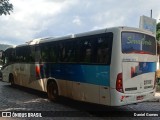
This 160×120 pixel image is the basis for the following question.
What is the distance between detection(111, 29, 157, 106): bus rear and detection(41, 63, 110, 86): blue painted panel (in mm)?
566

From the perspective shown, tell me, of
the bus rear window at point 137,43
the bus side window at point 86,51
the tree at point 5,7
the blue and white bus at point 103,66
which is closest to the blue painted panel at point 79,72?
the blue and white bus at point 103,66

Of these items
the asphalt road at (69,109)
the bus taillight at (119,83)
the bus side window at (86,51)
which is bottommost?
the asphalt road at (69,109)

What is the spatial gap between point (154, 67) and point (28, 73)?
7.41 m

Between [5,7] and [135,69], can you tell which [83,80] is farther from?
[5,7]

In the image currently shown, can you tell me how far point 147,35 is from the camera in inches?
412

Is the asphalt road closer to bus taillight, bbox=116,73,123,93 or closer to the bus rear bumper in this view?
the bus rear bumper

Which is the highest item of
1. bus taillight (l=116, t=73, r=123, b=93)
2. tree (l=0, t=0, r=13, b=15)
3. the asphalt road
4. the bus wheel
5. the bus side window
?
tree (l=0, t=0, r=13, b=15)

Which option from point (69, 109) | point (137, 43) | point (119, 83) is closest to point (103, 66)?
point (119, 83)

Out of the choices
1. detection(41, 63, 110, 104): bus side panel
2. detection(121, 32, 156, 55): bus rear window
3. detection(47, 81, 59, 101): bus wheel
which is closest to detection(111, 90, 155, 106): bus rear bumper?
detection(41, 63, 110, 104): bus side panel

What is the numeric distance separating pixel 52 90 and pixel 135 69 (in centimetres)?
469

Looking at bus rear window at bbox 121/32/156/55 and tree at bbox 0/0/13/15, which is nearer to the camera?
bus rear window at bbox 121/32/156/55

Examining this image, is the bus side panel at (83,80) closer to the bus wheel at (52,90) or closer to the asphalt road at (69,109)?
the bus wheel at (52,90)

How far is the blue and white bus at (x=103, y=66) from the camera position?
9281mm

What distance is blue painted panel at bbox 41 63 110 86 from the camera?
31.3ft
